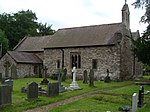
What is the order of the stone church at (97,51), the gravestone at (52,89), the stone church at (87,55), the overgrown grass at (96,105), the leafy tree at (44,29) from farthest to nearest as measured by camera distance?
the leafy tree at (44,29) → the stone church at (87,55) → the stone church at (97,51) → the gravestone at (52,89) → the overgrown grass at (96,105)

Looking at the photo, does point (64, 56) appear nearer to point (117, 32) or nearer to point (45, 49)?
point (45, 49)

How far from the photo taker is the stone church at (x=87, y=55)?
31.5m

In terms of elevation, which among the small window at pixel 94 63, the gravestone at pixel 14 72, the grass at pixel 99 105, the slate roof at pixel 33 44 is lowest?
the grass at pixel 99 105

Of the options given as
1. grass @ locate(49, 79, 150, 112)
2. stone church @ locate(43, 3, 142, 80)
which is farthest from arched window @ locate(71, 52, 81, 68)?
grass @ locate(49, 79, 150, 112)

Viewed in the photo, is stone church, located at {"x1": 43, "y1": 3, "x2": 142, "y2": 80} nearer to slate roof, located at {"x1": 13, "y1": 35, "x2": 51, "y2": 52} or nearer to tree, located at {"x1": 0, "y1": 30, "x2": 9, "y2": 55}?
slate roof, located at {"x1": 13, "y1": 35, "x2": 51, "y2": 52}

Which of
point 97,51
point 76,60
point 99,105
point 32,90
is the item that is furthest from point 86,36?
point 99,105

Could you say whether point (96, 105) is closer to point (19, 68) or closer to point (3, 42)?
point (19, 68)

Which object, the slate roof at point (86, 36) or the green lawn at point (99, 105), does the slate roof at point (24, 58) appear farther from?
the green lawn at point (99, 105)

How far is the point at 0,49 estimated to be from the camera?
174 feet

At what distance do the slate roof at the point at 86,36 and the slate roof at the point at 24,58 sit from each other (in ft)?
10.3

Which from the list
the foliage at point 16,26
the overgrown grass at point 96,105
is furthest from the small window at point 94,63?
the foliage at point 16,26

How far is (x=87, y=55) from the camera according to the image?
109 ft

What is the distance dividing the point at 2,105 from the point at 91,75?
12.2m

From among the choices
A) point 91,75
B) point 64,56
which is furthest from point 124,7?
point 91,75
